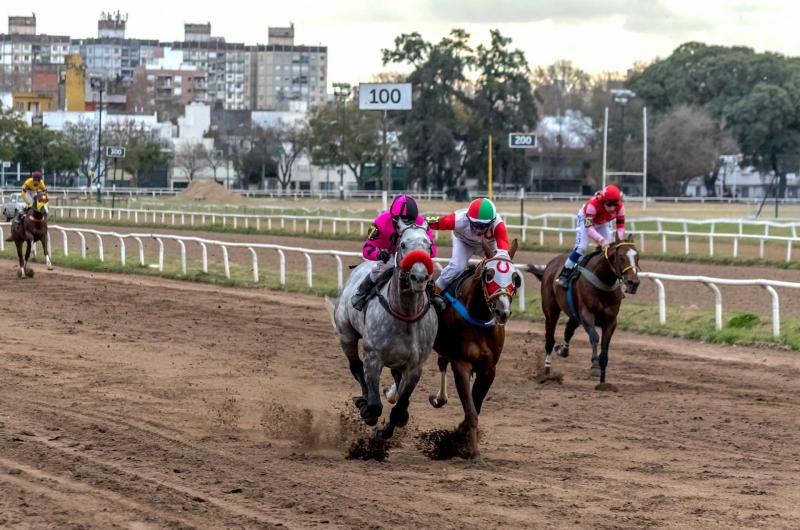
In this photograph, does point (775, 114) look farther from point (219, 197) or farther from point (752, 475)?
point (752, 475)

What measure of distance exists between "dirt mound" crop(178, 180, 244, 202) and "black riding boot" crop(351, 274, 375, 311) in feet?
166

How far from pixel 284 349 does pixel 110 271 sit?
36.2 ft

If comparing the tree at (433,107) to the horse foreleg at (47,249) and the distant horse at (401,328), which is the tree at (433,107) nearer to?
the horse foreleg at (47,249)

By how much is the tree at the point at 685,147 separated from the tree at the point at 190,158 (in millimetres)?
A: 33635

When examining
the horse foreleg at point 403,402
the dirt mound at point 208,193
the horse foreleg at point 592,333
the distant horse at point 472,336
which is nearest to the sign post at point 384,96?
the horse foreleg at point 592,333

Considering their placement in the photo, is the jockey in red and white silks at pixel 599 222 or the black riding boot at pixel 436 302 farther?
the jockey in red and white silks at pixel 599 222

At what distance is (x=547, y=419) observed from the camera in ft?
28.9

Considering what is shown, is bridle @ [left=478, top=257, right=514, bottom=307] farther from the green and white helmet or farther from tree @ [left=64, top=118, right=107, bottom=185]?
tree @ [left=64, top=118, right=107, bottom=185]

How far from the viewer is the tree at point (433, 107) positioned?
61094mm

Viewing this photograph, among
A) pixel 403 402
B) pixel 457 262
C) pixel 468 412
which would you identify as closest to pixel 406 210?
pixel 457 262

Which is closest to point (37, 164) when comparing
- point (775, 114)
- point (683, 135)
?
point (683, 135)

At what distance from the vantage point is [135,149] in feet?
218

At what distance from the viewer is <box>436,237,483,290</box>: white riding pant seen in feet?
26.0

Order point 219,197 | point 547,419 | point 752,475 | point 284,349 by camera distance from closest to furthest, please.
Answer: point 752,475 → point 547,419 → point 284,349 → point 219,197
